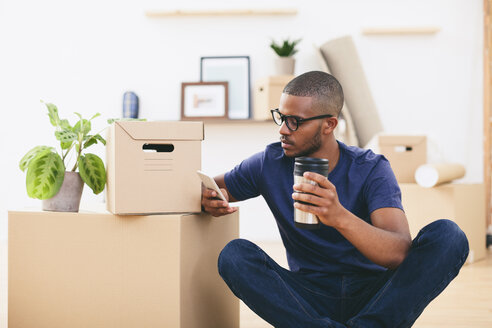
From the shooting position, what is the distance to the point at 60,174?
5.10ft

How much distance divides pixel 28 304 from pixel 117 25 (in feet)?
8.59

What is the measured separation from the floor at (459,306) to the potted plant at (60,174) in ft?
1.75

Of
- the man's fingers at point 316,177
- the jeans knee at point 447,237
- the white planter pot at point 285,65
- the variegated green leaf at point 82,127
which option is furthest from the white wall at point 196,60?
the man's fingers at point 316,177

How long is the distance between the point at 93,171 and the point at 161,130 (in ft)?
0.89

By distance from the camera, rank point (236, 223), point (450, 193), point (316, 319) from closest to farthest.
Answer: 1. point (316, 319)
2. point (236, 223)
3. point (450, 193)

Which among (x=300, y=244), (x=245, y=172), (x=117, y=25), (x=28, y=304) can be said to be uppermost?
(x=117, y=25)

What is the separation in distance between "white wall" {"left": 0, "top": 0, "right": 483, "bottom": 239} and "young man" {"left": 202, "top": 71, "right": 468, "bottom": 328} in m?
2.22

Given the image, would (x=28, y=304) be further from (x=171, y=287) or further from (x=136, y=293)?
(x=171, y=287)

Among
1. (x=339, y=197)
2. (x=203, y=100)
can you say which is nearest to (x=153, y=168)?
(x=339, y=197)

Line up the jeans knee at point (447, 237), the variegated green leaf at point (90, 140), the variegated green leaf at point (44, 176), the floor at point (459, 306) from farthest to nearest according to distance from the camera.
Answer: the floor at point (459, 306)
the variegated green leaf at point (90, 140)
the variegated green leaf at point (44, 176)
the jeans knee at point (447, 237)

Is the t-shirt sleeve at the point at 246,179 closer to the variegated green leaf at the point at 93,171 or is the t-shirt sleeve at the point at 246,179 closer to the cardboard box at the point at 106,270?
the cardboard box at the point at 106,270

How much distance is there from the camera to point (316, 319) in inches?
52.5

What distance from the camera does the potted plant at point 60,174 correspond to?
4.98 feet

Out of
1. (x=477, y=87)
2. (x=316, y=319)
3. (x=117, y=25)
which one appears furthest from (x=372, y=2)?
(x=316, y=319)
